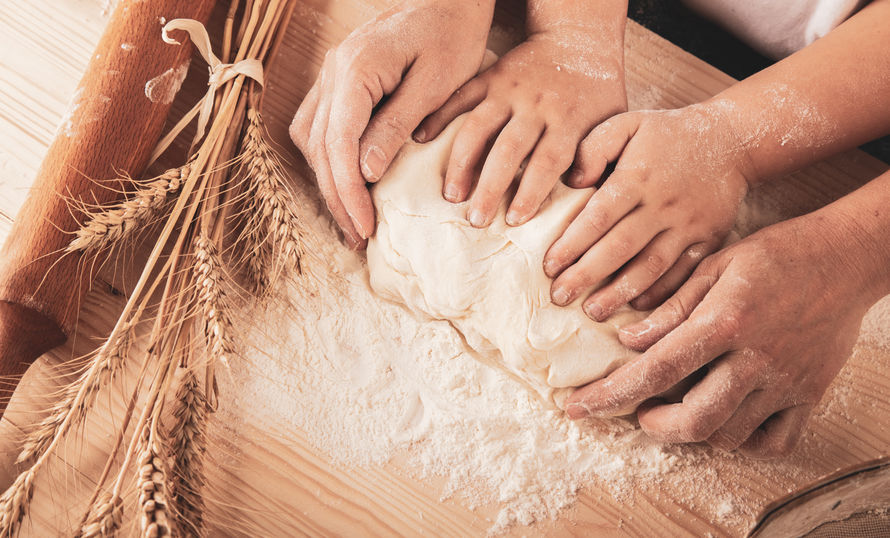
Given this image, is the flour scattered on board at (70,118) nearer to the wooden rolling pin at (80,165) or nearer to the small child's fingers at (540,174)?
the wooden rolling pin at (80,165)

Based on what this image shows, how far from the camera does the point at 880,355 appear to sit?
1.00 meters

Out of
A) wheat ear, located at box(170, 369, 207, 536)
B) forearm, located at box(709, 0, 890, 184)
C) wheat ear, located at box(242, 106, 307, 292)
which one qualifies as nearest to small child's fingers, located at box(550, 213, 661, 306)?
forearm, located at box(709, 0, 890, 184)

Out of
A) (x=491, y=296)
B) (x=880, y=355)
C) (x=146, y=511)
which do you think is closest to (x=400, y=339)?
(x=491, y=296)

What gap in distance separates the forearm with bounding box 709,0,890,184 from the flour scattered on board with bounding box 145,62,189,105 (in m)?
0.87

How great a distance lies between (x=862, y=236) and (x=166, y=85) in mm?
1096

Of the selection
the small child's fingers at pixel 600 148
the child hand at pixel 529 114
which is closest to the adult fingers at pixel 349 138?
the child hand at pixel 529 114

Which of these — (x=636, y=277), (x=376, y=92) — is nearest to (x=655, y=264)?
(x=636, y=277)

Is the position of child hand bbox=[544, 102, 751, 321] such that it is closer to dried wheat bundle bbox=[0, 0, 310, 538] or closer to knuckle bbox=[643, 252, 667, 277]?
knuckle bbox=[643, 252, 667, 277]

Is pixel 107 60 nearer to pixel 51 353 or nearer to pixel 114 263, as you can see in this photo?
pixel 114 263

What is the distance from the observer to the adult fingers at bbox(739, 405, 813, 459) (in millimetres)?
883

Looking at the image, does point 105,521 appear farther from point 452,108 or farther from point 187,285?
point 452,108

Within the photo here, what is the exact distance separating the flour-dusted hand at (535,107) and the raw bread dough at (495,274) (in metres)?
0.03

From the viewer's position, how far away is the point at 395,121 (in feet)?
2.86

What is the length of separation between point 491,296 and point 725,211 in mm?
394
